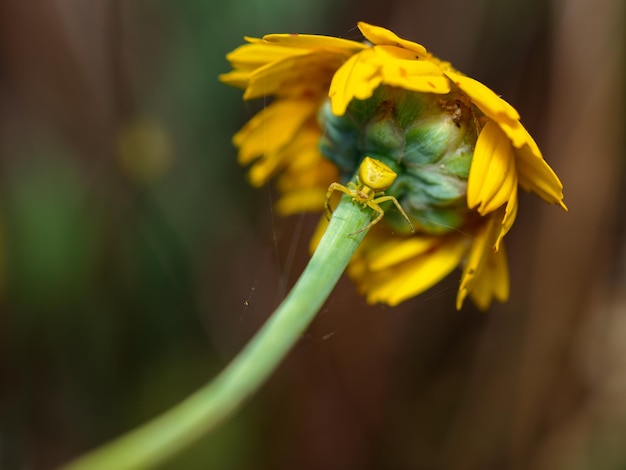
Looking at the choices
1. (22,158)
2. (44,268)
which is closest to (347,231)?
(44,268)

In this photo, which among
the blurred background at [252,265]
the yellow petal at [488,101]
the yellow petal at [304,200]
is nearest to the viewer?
the yellow petal at [488,101]

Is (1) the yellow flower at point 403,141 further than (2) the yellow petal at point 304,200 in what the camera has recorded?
No

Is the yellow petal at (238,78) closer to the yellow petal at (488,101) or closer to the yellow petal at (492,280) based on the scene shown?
the yellow petal at (488,101)

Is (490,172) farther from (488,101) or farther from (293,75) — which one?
(293,75)

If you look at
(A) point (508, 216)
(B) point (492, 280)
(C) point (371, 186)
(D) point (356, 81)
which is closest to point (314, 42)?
(D) point (356, 81)

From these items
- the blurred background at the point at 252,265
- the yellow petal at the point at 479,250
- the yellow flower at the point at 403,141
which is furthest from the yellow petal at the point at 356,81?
the blurred background at the point at 252,265
